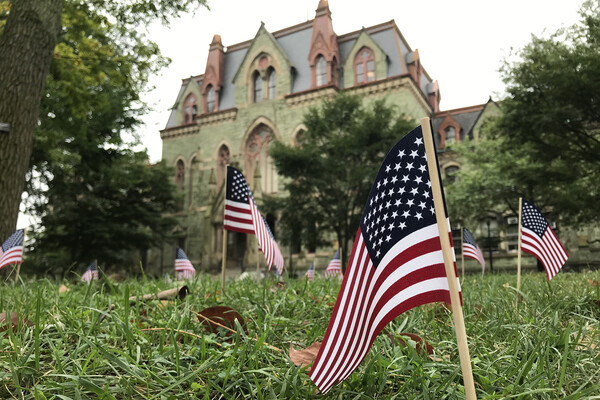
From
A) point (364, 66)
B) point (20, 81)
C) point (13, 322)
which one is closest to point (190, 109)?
point (364, 66)

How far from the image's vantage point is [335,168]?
73.3ft

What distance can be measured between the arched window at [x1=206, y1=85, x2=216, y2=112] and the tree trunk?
3355cm

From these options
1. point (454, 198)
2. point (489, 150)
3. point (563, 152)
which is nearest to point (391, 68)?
point (489, 150)

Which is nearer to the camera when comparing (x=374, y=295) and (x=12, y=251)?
(x=374, y=295)

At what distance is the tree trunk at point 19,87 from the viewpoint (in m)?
7.32

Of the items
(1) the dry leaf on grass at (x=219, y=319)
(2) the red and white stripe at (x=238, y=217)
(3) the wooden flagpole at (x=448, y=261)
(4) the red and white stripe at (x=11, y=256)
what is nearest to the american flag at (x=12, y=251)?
(4) the red and white stripe at (x=11, y=256)

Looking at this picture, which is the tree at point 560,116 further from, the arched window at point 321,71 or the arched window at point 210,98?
the arched window at point 210,98

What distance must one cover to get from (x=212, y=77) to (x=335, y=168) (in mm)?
22431

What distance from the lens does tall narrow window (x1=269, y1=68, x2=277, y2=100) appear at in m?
37.3

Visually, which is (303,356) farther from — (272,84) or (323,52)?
(272,84)

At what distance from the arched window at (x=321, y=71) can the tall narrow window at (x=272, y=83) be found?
3821 millimetres

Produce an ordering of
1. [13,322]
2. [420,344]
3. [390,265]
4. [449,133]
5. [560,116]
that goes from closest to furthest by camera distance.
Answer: [390,265] → [420,344] → [13,322] → [560,116] → [449,133]

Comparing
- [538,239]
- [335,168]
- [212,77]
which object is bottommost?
[538,239]

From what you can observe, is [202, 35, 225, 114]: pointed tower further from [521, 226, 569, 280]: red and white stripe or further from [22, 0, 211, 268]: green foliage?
[521, 226, 569, 280]: red and white stripe
